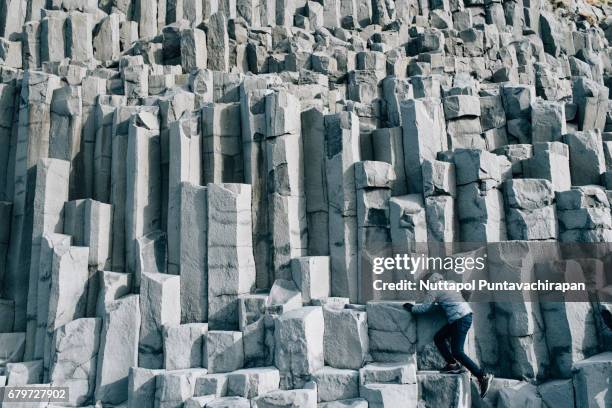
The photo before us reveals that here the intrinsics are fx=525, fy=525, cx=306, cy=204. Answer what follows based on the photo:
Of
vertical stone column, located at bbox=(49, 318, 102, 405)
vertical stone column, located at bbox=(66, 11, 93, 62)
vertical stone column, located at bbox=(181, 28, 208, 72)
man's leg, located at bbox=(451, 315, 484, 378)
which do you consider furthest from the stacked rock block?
vertical stone column, located at bbox=(66, 11, 93, 62)

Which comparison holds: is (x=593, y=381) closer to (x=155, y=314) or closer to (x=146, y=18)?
(x=155, y=314)

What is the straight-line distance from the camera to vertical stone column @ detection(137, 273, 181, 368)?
796 centimetres

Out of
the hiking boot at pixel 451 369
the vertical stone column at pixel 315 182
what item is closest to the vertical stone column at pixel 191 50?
the vertical stone column at pixel 315 182

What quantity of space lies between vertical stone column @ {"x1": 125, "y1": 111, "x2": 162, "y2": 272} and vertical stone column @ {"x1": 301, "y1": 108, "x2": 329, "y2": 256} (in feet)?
8.72

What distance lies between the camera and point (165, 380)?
713cm

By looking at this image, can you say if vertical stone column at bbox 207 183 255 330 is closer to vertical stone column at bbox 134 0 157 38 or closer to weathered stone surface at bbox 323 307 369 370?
weathered stone surface at bbox 323 307 369 370

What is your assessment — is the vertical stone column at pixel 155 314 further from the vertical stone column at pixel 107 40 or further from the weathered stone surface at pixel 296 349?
the vertical stone column at pixel 107 40

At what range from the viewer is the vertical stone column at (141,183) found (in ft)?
29.6

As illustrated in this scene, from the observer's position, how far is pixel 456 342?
23.0 ft

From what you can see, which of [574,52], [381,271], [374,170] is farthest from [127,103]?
[574,52]

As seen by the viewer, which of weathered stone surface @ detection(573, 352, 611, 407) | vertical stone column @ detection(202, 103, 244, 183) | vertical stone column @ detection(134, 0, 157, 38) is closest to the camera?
weathered stone surface @ detection(573, 352, 611, 407)

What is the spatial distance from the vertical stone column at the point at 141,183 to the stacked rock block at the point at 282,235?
0.04 meters

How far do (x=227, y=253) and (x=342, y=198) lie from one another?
2089 mm

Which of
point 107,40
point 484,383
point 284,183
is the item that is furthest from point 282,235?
point 107,40
